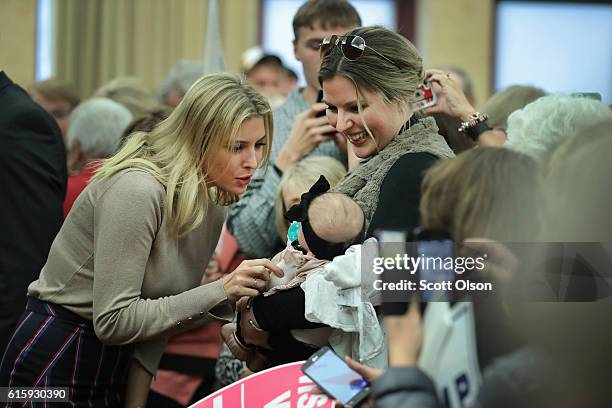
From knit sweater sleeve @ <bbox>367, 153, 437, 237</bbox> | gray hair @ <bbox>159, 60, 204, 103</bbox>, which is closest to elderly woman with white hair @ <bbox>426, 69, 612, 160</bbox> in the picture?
knit sweater sleeve @ <bbox>367, 153, 437, 237</bbox>

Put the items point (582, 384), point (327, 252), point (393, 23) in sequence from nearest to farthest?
point (582, 384), point (327, 252), point (393, 23)

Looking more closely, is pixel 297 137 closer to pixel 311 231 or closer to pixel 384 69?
pixel 384 69

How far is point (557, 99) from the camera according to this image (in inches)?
86.3

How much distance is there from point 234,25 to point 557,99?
17.9 feet

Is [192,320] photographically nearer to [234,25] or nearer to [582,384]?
[582,384]

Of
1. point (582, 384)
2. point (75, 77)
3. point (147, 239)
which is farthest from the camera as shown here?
point (75, 77)

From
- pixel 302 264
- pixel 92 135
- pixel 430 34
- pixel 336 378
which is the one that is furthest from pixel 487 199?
pixel 430 34

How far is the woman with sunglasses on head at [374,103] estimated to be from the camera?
2.19 metres

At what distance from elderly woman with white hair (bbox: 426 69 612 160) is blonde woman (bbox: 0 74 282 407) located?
24.4 inches

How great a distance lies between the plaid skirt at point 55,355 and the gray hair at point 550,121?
1.19m

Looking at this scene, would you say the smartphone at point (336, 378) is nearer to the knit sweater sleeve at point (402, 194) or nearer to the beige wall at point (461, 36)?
the knit sweater sleeve at point (402, 194)

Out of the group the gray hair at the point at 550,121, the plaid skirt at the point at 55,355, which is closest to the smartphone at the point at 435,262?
the gray hair at the point at 550,121

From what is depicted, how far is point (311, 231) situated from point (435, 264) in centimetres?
61

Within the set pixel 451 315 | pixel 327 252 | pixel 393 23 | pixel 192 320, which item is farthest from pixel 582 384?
pixel 393 23
